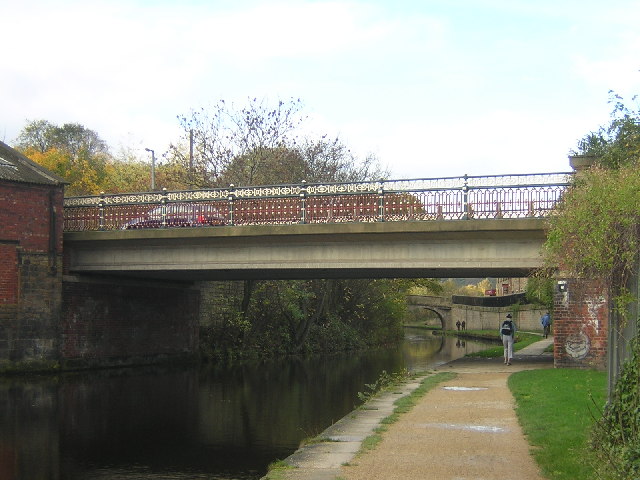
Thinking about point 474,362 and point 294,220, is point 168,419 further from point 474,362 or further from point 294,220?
point 474,362

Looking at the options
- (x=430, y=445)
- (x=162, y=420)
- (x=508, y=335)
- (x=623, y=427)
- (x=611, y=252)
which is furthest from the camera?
(x=508, y=335)

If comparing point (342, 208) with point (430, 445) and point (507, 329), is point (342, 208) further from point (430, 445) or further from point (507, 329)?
point (430, 445)

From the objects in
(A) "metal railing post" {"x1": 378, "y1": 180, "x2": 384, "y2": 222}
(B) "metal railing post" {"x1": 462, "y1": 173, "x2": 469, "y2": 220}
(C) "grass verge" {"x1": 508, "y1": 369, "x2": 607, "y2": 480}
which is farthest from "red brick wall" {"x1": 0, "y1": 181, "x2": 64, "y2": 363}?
(C) "grass verge" {"x1": 508, "y1": 369, "x2": 607, "y2": 480}

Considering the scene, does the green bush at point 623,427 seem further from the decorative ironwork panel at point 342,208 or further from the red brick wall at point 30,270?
the red brick wall at point 30,270

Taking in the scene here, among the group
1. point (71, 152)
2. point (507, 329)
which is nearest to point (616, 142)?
point (507, 329)

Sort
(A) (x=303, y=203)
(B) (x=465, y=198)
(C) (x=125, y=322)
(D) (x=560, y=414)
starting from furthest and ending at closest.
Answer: (C) (x=125, y=322), (A) (x=303, y=203), (B) (x=465, y=198), (D) (x=560, y=414)

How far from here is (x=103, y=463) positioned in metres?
12.5

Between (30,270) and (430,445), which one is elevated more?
(30,270)

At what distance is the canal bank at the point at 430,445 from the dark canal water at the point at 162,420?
1271mm

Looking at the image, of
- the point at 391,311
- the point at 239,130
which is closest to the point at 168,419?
the point at 239,130

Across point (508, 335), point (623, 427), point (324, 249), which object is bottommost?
point (623, 427)

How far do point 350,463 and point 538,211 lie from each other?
13414 mm

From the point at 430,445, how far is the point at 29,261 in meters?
18.9

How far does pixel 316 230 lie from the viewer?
2355 cm
